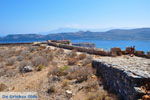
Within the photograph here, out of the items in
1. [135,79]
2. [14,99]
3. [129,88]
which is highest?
[135,79]

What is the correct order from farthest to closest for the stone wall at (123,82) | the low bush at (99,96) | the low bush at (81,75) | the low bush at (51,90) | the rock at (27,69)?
the rock at (27,69) → the low bush at (81,75) → the low bush at (51,90) → the low bush at (99,96) → the stone wall at (123,82)

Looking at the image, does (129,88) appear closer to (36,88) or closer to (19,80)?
(36,88)

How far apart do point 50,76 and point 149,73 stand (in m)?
5.33

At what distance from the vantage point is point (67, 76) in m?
8.55

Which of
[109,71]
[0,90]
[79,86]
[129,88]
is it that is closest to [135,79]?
[129,88]

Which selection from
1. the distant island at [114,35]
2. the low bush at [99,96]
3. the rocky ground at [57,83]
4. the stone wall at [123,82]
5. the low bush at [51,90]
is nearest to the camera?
the stone wall at [123,82]

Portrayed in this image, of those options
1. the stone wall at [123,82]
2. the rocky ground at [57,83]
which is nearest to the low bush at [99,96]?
the rocky ground at [57,83]

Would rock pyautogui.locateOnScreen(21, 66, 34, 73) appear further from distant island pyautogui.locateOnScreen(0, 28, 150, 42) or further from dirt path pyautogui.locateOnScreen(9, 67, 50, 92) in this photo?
distant island pyautogui.locateOnScreen(0, 28, 150, 42)

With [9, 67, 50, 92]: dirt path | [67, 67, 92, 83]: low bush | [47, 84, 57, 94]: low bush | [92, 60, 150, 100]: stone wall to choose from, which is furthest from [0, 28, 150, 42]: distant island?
[47, 84, 57, 94]: low bush

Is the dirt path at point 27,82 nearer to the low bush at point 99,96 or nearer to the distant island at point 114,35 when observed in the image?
the low bush at point 99,96

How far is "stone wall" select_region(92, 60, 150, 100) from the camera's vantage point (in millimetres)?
4750

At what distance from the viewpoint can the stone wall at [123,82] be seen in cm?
475

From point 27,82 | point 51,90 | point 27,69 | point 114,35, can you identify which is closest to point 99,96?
point 51,90

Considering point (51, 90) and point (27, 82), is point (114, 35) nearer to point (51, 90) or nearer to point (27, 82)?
point (27, 82)
